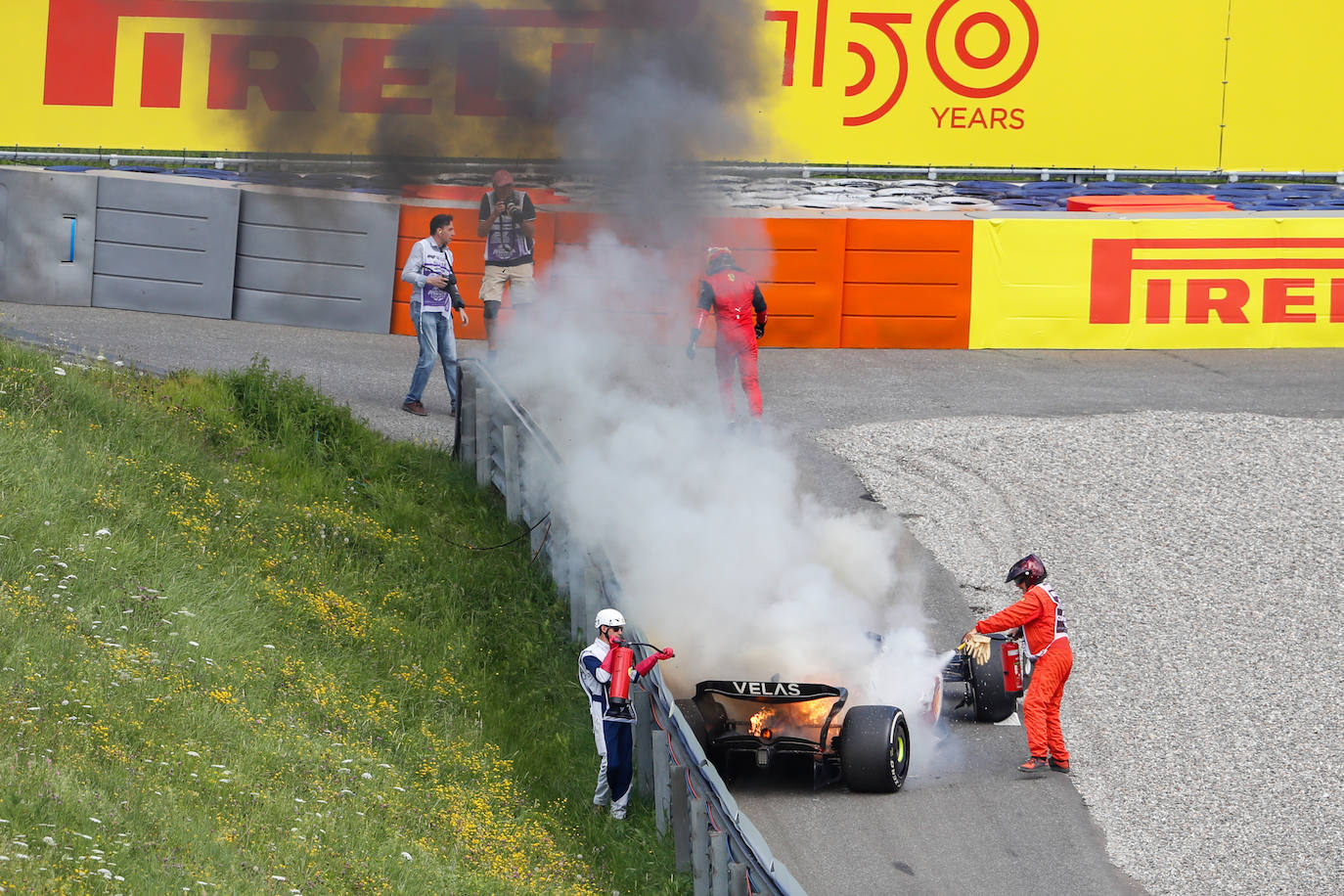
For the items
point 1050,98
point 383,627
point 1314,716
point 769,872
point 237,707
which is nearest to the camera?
point 769,872

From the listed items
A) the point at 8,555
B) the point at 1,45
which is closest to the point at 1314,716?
the point at 8,555

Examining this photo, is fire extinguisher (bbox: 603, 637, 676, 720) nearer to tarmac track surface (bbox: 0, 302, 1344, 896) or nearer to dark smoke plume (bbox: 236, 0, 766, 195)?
tarmac track surface (bbox: 0, 302, 1344, 896)

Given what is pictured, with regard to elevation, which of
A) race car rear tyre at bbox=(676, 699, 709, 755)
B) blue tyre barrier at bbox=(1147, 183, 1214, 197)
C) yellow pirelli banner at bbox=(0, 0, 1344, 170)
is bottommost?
race car rear tyre at bbox=(676, 699, 709, 755)

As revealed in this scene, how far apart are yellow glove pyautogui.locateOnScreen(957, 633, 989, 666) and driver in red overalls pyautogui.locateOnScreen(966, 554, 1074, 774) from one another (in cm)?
7

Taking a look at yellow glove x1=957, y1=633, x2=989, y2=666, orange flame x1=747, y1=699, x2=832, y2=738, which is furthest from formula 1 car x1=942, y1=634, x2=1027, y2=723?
orange flame x1=747, y1=699, x2=832, y2=738

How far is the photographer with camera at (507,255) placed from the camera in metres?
16.3

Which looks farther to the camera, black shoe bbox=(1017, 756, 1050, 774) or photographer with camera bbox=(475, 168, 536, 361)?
photographer with camera bbox=(475, 168, 536, 361)

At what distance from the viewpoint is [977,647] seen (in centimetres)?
1200

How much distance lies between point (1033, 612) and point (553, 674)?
3869 millimetres

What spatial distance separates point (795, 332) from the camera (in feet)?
70.8

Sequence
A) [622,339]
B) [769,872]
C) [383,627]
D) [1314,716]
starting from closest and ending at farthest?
[769,872]
[1314,716]
[383,627]
[622,339]

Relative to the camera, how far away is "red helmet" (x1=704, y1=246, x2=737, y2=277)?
1667 cm

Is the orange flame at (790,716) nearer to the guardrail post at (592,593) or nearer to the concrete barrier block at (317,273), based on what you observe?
the guardrail post at (592,593)

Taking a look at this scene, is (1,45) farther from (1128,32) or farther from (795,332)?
(1128,32)
